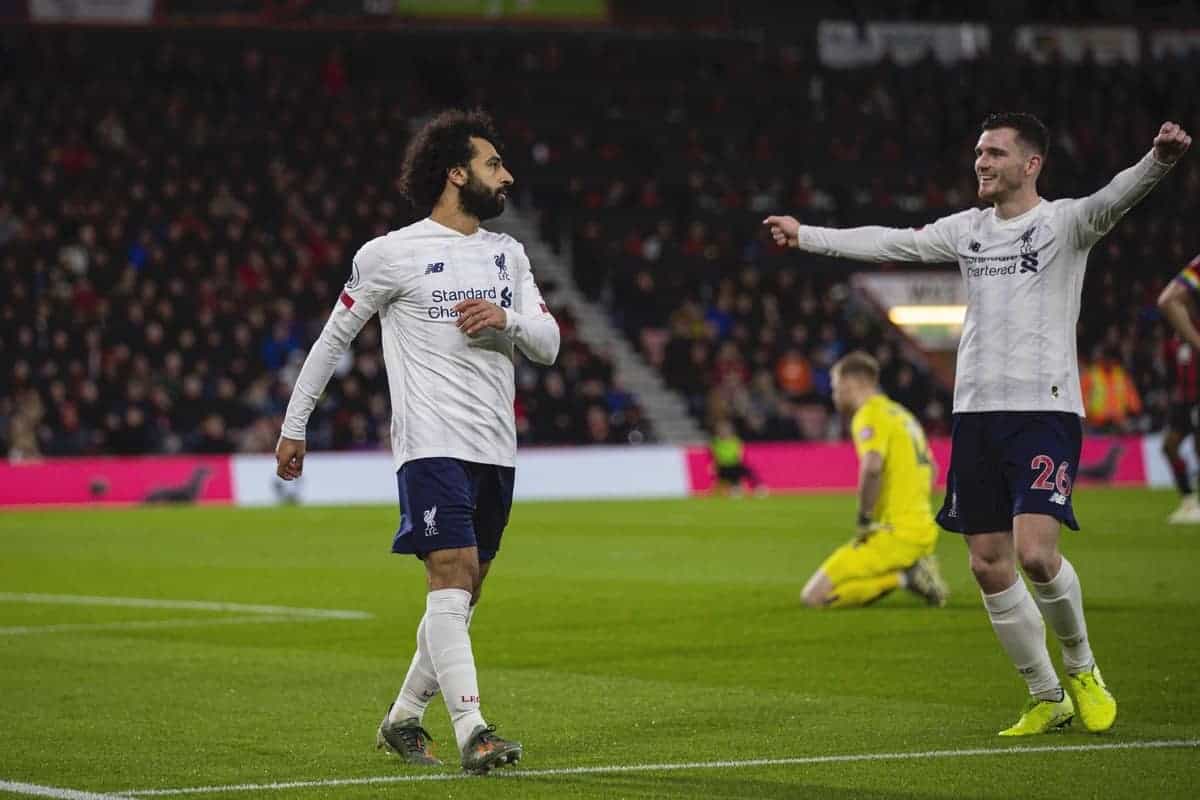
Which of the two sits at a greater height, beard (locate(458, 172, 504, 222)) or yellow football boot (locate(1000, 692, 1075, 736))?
beard (locate(458, 172, 504, 222))

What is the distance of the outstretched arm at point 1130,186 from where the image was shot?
23.6ft

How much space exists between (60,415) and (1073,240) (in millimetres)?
24257

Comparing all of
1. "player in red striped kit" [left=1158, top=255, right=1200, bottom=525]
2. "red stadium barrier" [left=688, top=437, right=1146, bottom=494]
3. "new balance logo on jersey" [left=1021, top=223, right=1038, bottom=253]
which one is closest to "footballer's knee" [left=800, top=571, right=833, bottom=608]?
"player in red striped kit" [left=1158, top=255, right=1200, bottom=525]

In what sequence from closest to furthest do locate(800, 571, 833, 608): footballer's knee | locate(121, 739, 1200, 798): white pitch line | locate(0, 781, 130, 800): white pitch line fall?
locate(0, 781, 130, 800): white pitch line, locate(121, 739, 1200, 798): white pitch line, locate(800, 571, 833, 608): footballer's knee

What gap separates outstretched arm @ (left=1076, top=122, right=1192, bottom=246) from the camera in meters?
7.18

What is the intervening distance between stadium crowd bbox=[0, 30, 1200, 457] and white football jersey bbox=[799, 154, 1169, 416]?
904 inches

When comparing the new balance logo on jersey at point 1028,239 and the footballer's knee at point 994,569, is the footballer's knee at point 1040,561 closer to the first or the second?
the footballer's knee at point 994,569

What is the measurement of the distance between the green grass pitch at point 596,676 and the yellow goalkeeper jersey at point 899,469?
0.61 metres

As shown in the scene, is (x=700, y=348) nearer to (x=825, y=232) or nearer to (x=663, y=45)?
(x=663, y=45)

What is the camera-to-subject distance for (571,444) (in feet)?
109

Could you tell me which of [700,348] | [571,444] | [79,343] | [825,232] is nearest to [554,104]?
[700,348]

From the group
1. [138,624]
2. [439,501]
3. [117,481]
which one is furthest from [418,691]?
[117,481]

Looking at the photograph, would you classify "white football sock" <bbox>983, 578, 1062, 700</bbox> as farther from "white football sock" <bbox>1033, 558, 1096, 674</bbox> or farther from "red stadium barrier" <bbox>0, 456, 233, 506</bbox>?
"red stadium barrier" <bbox>0, 456, 233, 506</bbox>

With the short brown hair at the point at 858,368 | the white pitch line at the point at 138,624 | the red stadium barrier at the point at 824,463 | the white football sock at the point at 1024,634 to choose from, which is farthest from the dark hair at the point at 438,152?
the red stadium barrier at the point at 824,463
